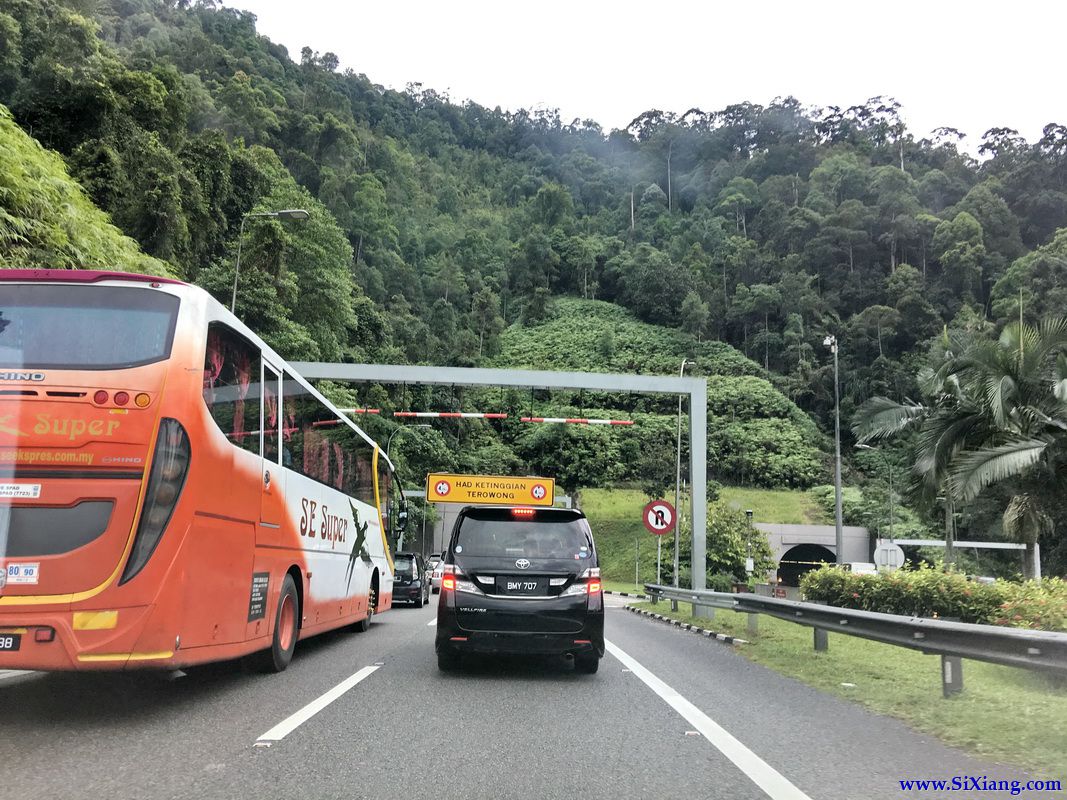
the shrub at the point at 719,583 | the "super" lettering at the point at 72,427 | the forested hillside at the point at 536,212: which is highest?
the forested hillside at the point at 536,212

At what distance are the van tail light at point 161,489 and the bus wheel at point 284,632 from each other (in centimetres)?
298

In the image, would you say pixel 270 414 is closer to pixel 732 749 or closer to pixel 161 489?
pixel 161 489

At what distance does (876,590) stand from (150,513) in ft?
43.4

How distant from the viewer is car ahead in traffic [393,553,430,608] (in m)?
23.9

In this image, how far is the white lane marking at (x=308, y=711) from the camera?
232 inches

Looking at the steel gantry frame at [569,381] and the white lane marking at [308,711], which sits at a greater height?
the steel gantry frame at [569,381]

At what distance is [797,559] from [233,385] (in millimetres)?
61932

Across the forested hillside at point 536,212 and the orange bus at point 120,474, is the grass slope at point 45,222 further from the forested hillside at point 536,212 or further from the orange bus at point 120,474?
the orange bus at point 120,474

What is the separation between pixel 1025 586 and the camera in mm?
12875

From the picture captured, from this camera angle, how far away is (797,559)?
63719 millimetres

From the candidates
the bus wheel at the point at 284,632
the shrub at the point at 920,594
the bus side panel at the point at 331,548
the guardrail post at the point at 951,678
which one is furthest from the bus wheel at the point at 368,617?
the guardrail post at the point at 951,678

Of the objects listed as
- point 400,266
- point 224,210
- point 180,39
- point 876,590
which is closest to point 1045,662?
point 876,590

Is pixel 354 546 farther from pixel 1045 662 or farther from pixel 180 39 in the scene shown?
pixel 180 39

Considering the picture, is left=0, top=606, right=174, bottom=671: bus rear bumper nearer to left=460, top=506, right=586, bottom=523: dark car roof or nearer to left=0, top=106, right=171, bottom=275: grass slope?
left=460, top=506, right=586, bottom=523: dark car roof
